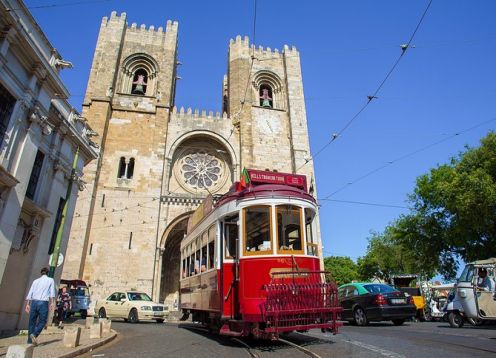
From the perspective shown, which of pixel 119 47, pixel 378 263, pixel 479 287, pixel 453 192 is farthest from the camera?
pixel 378 263

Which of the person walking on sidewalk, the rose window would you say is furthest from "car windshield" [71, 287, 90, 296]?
the person walking on sidewalk

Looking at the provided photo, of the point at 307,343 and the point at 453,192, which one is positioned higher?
the point at 453,192

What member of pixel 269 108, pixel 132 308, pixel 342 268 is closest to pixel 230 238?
pixel 132 308

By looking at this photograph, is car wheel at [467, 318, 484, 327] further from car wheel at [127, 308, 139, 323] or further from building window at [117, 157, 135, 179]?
building window at [117, 157, 135, 179]

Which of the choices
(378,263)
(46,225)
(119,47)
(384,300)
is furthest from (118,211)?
(378,263)

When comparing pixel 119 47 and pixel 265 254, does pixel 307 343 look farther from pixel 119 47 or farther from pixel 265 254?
pixel 119 47

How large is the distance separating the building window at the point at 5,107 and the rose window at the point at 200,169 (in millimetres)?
15663

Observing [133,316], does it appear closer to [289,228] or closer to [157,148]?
[289,228]

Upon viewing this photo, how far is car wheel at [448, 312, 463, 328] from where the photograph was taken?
427 inches

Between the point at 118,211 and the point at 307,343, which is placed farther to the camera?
the point at 118,211

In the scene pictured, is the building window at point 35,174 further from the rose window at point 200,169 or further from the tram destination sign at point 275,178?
the rose window at point 200,169

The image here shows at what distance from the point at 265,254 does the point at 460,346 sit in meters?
3.53

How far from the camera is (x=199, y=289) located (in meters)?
8.45

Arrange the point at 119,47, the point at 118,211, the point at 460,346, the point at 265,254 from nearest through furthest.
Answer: the point at 460,346 < the point at 265,254 < the point at 118,211 < the point at 119,47
